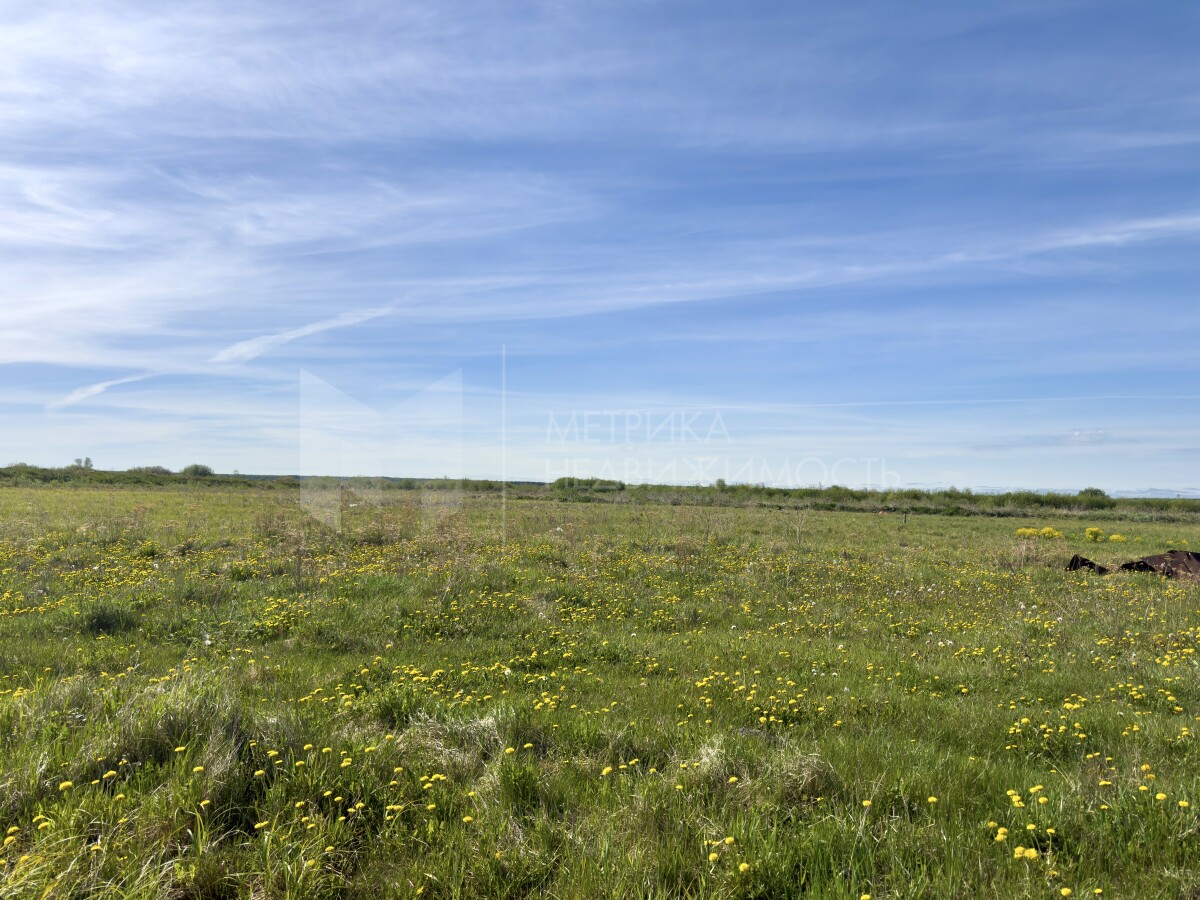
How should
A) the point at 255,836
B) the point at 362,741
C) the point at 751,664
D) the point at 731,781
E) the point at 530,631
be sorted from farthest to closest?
1. the point at 530,631
2. the point at 751,664
3. the point at 362,741
4. the point at 731,781
5. the point at 255,836

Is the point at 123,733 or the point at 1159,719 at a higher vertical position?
the point at 123,733

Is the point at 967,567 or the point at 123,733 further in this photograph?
the point at 967,567

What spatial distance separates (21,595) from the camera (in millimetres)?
11977

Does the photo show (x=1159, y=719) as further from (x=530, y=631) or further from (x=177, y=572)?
(x=177, y=572)

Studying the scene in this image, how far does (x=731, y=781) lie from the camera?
4.47 metres

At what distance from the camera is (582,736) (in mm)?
5809

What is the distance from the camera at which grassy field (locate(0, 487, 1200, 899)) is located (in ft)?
12.0

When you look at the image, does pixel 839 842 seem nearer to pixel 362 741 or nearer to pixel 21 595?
pixel 362 741

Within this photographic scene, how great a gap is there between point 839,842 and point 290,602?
424 inches

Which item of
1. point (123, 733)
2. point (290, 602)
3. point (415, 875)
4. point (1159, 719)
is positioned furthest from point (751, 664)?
point (290, 602)

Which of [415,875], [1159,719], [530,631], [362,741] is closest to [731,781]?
[415,875]

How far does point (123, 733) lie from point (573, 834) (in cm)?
333

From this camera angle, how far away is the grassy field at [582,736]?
364 cm

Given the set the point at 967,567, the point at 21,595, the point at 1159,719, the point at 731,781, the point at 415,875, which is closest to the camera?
the point at 415,875
